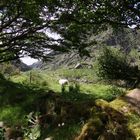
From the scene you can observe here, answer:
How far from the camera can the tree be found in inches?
785

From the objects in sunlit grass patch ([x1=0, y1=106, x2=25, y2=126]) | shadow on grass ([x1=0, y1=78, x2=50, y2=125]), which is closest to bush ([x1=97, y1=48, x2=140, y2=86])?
shadow on grass ([x1=0, y1=78, x2=50, y2=125])

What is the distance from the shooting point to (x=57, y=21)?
24391 millimetres

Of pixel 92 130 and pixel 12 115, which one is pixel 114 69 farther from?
pixel 92 130

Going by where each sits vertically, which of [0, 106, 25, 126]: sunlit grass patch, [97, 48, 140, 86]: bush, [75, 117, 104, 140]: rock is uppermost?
[75, 117, 104, 140]: rock

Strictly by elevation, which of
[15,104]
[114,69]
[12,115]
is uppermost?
[15,104]

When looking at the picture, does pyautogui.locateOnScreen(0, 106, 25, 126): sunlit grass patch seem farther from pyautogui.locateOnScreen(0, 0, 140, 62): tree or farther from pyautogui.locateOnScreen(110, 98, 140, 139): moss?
pyautogui.locateOnScreen(0, 0, 140, 62): tree

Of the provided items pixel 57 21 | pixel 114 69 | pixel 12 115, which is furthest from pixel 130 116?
pixel 114 69

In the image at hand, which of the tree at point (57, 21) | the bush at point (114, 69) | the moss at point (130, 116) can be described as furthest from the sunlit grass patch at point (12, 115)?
the bush at point (114, 69)

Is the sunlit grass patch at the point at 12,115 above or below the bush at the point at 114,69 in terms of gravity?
above

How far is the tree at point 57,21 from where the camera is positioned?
65.4ft

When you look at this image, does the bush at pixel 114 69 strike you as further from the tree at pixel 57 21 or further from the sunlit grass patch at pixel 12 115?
the sunlit grass patch at pixel 12 115

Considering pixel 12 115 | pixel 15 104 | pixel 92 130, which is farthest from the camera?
pixel 15 104

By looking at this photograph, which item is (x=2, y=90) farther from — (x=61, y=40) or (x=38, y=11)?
(x=61, y=40)

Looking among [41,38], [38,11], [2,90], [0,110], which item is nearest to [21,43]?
[41,38]
